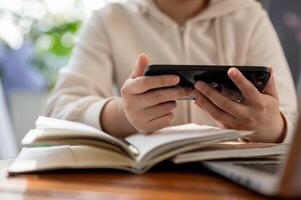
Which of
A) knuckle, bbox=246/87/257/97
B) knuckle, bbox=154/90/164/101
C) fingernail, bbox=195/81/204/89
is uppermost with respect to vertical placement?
fingernail, bbox=195/81/204/89

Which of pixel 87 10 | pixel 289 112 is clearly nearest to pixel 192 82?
pixel 289 112

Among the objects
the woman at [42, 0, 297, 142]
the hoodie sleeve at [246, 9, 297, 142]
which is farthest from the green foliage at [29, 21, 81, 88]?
the hoodie sleeve at [246, 9, 297, 142]

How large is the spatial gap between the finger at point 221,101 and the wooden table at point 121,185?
134 millimetres

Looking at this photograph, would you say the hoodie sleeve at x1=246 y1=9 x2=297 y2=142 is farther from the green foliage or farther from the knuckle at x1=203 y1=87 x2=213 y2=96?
the green foliage

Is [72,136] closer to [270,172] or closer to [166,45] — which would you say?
[270,172]

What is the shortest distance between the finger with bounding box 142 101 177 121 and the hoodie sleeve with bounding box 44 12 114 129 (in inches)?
9.7

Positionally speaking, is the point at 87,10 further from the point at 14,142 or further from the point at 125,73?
the point at 125,73

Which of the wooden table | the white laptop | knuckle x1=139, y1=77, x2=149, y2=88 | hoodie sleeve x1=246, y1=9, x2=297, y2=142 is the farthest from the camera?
hoodie sleeve x1=246, y1=9, x2=297, y2=142

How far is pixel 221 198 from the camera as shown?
53 centimetres

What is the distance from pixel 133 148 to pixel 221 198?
0.62 feet

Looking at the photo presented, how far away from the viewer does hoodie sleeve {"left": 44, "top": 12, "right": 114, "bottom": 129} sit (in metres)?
1.07

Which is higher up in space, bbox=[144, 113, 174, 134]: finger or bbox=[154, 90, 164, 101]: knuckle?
bbox=[154, 90, 164, 101]: knuckle

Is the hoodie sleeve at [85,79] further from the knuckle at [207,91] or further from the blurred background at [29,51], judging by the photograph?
the blurred background at [29,51]

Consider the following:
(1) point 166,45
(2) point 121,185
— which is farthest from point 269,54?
(2) point 121,185
